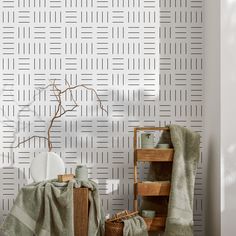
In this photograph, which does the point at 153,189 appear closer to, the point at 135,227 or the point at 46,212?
the point at 135,227

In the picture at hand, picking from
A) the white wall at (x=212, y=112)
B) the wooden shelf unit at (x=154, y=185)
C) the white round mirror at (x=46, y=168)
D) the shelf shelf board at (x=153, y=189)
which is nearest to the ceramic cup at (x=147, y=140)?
the wooden shelf unit at (x=154, y=185)

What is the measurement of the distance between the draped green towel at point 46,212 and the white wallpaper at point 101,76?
63 centimetres

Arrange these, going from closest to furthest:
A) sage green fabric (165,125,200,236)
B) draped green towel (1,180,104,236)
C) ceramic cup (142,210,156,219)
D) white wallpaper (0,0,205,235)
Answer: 1. draped green towel (1,180,104,236)
2. sage green fabric (165,125,200,236)
3. ceramic cup (142,210,156,219)
4. white wallpaper (0,0,205,235)

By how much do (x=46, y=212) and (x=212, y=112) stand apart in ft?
4.53

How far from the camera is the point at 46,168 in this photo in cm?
421

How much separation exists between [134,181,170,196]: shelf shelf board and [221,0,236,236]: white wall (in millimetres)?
408

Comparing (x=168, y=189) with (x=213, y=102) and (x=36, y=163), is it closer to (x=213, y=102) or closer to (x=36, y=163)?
(x=213, y=102)

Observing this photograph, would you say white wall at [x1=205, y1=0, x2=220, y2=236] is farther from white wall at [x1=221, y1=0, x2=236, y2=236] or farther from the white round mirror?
the white round mirror

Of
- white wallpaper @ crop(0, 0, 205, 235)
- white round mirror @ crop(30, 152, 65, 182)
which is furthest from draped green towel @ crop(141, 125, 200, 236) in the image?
white round mirror @ crop(30, 152, 65, 182)

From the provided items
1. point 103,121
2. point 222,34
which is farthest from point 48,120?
point 222,34

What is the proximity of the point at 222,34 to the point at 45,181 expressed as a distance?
157 centimetres

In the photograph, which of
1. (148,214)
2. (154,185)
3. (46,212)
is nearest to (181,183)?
(154,185)

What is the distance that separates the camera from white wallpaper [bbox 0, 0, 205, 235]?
458 cm

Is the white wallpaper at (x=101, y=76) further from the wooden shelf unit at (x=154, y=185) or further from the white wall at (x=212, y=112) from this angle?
the wooden shelf unit at (x=154, y=185)
